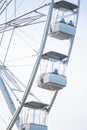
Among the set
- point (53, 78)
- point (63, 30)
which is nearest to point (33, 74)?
point (53, 78)

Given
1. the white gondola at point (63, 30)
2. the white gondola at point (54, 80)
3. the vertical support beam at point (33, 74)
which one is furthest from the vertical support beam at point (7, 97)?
the white gondola at point (63, 30)

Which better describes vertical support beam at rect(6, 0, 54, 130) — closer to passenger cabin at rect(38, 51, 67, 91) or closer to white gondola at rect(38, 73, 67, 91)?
passenger cabin at rect(38, 51, 67, 91)

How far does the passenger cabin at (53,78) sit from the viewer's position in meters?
26.0

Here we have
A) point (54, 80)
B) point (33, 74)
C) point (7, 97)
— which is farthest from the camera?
point (7, 97)

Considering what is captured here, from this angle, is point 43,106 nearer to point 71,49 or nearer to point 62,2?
point 71,49

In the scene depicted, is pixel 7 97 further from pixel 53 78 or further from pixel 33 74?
pixel 33 74

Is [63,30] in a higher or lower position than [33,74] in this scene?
higher

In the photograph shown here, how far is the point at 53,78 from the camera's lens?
26047 mm

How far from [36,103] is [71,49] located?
115 inches

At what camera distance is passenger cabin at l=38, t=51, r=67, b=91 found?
2605 centimetres

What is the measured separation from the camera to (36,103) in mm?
26172

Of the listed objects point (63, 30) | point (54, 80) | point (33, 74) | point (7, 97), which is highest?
point (63, 30)

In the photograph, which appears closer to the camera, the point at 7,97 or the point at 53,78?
the point at 53,78

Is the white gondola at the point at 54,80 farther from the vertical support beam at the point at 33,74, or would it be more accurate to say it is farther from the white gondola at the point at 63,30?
the white gondola at the point at 63,30
